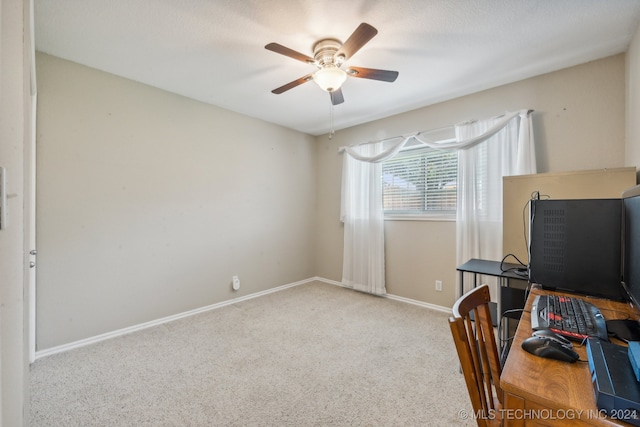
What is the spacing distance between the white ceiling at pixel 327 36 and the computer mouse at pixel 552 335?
1855 mm

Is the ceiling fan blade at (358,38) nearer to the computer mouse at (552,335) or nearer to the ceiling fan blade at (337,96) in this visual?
the ceiling fan blade at (337,96)

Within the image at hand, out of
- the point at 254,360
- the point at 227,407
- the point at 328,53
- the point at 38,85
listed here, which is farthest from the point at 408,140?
the point at 38,85

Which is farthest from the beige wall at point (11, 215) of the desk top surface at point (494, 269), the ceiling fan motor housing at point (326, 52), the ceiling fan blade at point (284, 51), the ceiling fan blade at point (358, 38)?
the desk top surface at point (494, 269)

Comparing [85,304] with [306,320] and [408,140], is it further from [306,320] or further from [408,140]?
[408,140]

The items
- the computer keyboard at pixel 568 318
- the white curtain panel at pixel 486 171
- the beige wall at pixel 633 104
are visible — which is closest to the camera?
the computer keyboard at pixel 568 318

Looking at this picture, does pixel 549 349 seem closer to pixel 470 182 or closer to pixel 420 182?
pixel 470 182

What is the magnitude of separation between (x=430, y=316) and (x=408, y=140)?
6.87 ft

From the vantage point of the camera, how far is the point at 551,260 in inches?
62.9

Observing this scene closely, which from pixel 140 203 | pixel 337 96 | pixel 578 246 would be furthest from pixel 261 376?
pixel 337 96

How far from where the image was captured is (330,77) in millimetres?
2008

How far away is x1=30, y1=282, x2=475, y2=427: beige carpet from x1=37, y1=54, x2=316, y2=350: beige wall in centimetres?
39

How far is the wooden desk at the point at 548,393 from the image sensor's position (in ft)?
2.13

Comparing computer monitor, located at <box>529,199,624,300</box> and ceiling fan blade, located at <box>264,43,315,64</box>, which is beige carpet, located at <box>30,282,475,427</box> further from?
ceiling fan blade, located at <box>264,43,315,64</box>

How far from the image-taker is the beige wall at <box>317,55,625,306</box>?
2.29m
